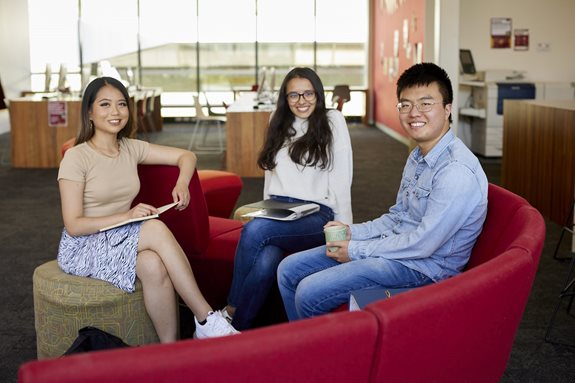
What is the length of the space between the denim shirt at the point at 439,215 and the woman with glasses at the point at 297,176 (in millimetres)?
724

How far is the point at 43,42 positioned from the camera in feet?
50.5

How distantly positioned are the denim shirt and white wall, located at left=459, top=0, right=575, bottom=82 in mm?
8556

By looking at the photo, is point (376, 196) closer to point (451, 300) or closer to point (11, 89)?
point (451, 300)

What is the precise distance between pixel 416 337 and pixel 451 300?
10cm

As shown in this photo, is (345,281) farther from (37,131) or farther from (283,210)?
(37,131)

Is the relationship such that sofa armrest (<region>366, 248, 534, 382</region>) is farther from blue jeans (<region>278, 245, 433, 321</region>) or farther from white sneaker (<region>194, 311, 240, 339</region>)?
white sneaker (<region>194, 311, 240, 339</region>)

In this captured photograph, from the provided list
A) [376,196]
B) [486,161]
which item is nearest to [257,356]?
[376,196]

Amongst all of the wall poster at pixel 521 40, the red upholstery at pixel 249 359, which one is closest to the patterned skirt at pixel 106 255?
the red upholstery at pixel 249 359

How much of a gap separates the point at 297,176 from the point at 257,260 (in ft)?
1.64

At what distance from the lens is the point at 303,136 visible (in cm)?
355

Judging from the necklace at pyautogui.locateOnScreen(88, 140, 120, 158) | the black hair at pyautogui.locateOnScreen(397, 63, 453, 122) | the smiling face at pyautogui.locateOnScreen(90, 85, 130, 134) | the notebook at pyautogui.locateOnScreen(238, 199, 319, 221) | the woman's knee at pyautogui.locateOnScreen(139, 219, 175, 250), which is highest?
the black hair at pyautogui.locateOnScreen(397, 63, 453, 122)

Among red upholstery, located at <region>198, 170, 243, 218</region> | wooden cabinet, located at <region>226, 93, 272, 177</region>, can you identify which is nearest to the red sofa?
red upholstery, located at <region>198, 170, 243, 218</region>

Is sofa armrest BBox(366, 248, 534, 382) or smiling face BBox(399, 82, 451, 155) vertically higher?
smiling face BBox(399, 82, 451, 155)

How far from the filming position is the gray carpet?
321cm
